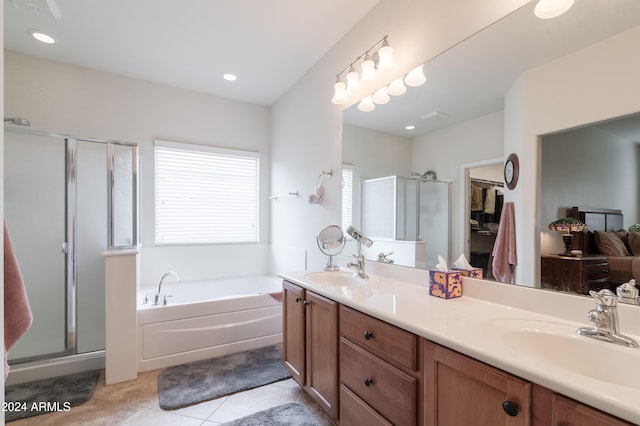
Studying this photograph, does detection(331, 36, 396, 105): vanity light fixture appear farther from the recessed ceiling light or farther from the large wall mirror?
the recessed ceiling light

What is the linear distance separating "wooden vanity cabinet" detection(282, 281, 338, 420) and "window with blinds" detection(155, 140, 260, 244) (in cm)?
182

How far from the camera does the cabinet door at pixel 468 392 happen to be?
0.75 meters

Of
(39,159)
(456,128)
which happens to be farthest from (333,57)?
(39,159)

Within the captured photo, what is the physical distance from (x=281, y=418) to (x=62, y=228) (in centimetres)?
229

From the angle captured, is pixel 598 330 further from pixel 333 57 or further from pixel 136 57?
pixel 136 57

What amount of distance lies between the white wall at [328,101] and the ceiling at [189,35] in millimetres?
176

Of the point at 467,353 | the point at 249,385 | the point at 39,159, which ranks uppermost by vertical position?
the point at 39,159

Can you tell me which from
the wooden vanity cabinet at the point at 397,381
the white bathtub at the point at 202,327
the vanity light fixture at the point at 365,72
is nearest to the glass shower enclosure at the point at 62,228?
the white bathtub at the point at 202,327

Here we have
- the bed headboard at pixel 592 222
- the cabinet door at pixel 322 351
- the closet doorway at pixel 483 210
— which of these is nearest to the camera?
the bed headboard at pixel 592 222

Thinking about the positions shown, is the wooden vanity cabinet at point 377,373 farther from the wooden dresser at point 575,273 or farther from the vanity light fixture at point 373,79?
the vanity light fixture at point 373,79

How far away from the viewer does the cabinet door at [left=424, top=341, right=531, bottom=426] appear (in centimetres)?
75

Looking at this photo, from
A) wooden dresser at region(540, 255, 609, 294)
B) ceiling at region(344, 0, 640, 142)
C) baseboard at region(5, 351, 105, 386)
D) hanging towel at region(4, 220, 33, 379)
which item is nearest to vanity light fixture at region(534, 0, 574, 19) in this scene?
ceiling at region(344, 0, 640, 142)

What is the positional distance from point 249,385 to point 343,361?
104 centimetres

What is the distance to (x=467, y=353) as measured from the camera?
0.85 meters
